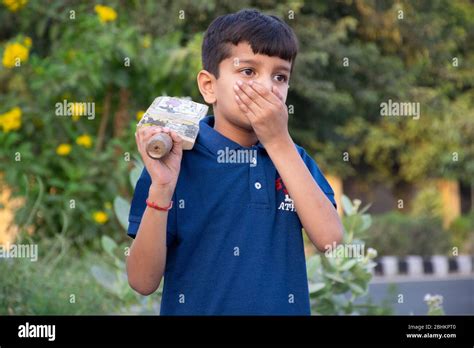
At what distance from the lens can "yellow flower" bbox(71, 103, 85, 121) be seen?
7.44 meters

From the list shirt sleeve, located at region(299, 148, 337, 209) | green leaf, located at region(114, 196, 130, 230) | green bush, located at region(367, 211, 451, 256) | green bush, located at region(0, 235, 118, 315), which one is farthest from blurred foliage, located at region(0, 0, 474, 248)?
shirt sleeve, located at region(299, 148, 337, 209)

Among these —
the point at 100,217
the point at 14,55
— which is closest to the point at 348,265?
the point at 100,217

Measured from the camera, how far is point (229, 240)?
228 centimetres

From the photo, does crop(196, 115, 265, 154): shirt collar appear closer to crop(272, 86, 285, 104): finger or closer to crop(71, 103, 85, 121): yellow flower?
crop(272, 86, 285, 104): finger

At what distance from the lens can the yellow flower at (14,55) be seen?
7.65 metres

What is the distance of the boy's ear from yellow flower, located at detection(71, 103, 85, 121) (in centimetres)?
499

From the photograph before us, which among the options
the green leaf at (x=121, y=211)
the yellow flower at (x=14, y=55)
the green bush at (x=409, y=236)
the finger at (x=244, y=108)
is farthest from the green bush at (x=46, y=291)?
the green bush at (x=409, y=236)

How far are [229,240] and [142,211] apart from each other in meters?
0.22

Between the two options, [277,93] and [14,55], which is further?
[14,55]

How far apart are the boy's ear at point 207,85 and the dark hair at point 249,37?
13mm

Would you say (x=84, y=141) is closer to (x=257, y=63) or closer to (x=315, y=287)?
(x=315, y=287)

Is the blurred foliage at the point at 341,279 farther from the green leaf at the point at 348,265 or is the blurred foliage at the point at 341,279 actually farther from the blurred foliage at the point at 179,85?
the blurred foliage at the point at 179,85

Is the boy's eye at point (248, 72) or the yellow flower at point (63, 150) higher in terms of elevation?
the yellow flower at point (63, 150)
